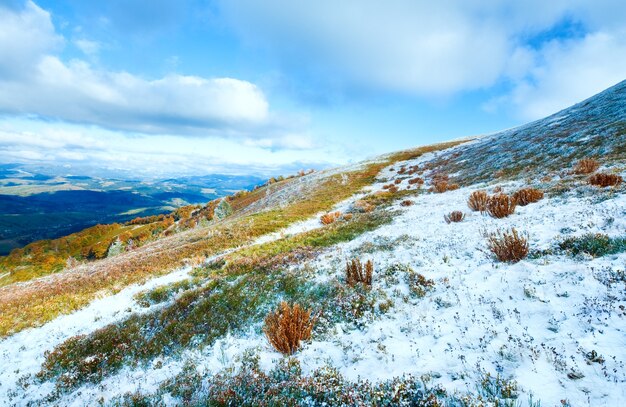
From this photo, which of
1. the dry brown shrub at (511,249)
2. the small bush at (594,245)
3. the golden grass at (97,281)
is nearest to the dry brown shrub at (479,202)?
the small bush at (594,245)

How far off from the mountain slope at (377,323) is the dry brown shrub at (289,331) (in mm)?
257

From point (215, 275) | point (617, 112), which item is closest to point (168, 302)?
point (215, 275)

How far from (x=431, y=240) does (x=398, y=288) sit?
4130 mm

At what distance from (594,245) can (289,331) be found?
8408 mm

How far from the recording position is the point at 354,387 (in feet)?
17.5

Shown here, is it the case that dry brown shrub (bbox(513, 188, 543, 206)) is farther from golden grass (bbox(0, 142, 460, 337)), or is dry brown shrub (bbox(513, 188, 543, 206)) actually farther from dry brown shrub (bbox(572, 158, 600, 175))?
golden grass (bbox(0, 142, 460, 337))

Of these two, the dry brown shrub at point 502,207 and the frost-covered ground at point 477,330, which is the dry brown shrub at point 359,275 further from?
the dry brown shrub at point 502,207

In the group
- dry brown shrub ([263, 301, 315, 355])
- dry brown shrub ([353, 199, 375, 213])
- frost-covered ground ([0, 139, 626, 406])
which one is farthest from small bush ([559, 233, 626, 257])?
dry brown shrub ([353, 199, 375, 213])

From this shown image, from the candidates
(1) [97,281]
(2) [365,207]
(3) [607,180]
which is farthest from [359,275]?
(1) [97,281]

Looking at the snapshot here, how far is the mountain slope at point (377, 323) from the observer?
15.9 ft

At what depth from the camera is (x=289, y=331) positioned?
7117 millimetres

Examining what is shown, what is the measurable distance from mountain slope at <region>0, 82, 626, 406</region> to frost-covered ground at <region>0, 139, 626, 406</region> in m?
0.04

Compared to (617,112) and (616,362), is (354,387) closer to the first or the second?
(616,362)

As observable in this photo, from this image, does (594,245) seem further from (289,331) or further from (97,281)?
(97,281)
